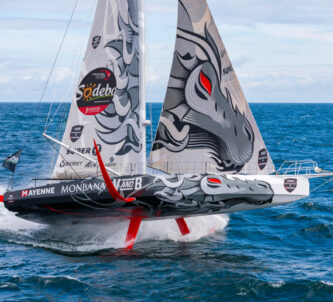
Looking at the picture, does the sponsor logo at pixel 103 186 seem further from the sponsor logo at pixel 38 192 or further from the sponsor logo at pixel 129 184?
the sponsor logo at pixel 38 192

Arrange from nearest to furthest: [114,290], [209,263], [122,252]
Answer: [114,290], [209,263], [122,252]

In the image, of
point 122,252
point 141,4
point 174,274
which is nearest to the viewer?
point 174,274

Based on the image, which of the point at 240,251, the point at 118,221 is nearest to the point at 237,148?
the point at 240,251

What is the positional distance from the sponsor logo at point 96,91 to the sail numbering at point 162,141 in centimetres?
3

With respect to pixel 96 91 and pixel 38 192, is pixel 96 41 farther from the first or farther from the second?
pixel 38 192

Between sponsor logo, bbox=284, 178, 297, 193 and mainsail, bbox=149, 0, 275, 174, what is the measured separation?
94 cm

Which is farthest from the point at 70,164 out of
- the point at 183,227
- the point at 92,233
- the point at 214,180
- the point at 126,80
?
the point at 214,180

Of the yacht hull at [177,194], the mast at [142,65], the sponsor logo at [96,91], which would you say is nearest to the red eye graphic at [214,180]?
the yacht hull at [177,194]

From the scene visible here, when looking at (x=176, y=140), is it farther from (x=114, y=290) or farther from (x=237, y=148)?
(x=114, y=290)

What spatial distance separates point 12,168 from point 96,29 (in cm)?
517

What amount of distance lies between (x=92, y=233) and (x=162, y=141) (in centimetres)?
379

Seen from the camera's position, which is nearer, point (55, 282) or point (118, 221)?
point (55, 282)

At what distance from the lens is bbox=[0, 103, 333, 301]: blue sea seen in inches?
463

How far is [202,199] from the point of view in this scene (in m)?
14.6
